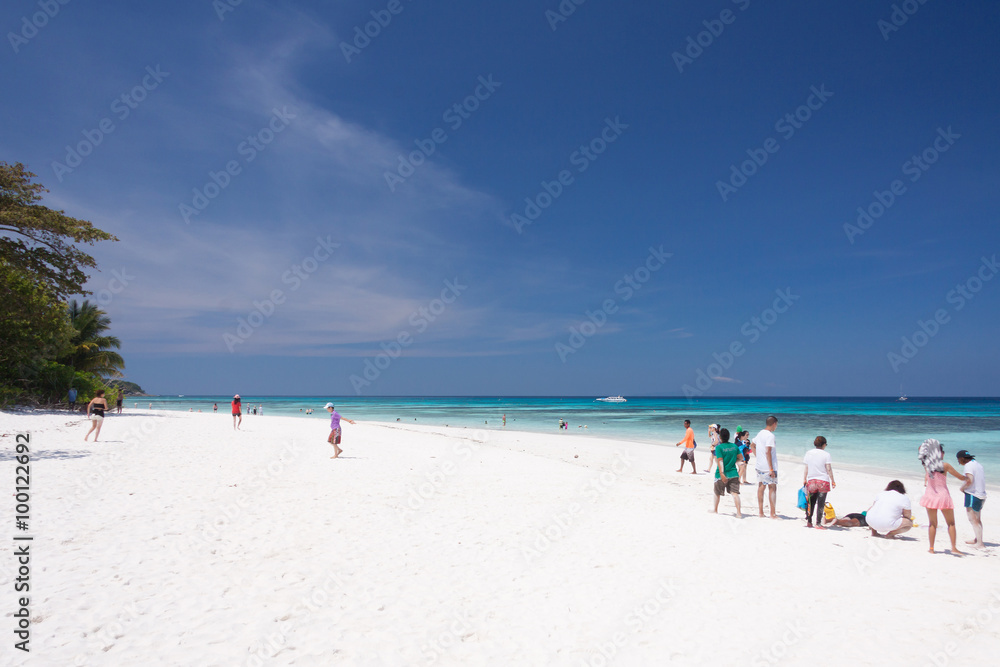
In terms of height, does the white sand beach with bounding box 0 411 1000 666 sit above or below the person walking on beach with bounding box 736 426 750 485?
below

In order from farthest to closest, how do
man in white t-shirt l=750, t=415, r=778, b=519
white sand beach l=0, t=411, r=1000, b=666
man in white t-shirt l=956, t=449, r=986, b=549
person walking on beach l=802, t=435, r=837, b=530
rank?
1. man in white t-shirt l=750, t=415, r=778, b=519
2. person walking on beach l=802, t=435, r=837, b=530
3. man in white t-shirt l=956, t=449, r=986, b=549
4. white sand beach l=0, t=411, r=1000, b=666

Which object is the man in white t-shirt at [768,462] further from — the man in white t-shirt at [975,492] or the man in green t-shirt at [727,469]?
the man in white t-shirt at [975,492]

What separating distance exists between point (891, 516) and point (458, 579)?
26.7ft

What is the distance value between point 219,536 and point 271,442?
14.2 m

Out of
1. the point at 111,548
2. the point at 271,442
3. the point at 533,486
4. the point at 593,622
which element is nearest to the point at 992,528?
the point at 533,486

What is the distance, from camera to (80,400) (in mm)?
32344

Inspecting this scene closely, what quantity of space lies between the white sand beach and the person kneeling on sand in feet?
0.83

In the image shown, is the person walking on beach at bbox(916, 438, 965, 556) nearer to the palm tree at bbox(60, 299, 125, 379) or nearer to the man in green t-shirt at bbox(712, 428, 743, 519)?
the man in green t-shirt at bbox(712, 428, 743, 519)

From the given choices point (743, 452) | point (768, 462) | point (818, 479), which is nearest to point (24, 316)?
point (768, 462)

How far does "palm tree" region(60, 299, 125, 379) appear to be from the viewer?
122 feet

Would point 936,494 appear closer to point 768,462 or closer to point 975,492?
point 975,492

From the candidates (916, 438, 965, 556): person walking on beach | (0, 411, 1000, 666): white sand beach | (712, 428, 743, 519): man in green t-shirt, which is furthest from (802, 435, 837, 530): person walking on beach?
(916, 438, 965, 556): person walking on beach

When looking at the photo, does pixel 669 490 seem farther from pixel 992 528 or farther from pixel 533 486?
pixel 992 528

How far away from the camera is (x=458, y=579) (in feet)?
20.8
